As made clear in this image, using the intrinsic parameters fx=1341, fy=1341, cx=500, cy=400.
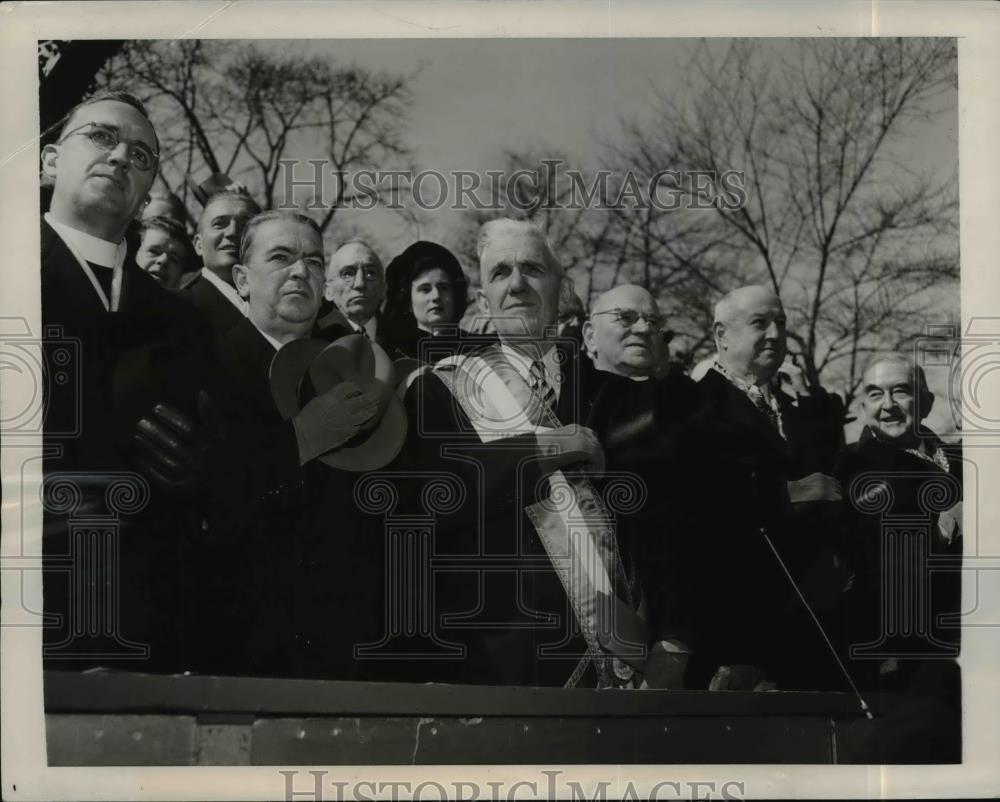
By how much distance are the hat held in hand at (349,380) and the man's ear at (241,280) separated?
0.22m

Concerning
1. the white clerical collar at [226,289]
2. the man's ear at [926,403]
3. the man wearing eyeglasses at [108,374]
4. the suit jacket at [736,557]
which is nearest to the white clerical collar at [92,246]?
the man wearing eyeglasses at [108,374]

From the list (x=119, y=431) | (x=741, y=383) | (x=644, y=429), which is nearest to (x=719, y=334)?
(x=741, y=383)

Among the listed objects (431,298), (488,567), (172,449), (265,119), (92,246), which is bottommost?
(488,567)

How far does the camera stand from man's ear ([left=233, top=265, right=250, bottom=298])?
13.7ft

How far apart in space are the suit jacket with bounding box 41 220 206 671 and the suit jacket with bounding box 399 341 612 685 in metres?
0.75

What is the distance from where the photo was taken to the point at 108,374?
4137mm

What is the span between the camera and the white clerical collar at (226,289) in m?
4.18

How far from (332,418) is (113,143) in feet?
3.58

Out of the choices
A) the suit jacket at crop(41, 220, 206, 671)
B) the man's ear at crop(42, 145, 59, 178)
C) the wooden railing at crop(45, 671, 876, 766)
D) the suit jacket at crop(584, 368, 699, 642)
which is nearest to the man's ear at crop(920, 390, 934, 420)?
the suit jacket at crop(584, 368, 699, 642)

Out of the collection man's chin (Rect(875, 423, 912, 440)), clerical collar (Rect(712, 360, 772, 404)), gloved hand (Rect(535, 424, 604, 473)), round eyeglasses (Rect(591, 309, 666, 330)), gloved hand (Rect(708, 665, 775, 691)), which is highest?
round eyeglasses (Rect(591, 309, 666, 330))

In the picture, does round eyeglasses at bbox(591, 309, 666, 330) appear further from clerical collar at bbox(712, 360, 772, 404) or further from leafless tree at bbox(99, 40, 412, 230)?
leafless tree at bbox(99, 40, 412, 230)

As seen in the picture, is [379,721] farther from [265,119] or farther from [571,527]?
[265,119]

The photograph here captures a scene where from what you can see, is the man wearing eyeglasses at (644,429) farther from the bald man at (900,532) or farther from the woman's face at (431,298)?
the bald man at (900,532)

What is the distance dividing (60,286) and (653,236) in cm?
185
